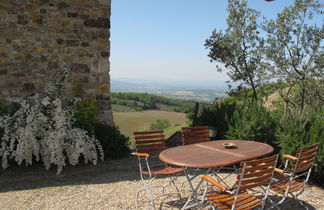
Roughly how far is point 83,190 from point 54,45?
2.80 metres

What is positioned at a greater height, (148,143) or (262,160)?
(262,160)

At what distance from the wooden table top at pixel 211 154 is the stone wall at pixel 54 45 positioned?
2.75 meters

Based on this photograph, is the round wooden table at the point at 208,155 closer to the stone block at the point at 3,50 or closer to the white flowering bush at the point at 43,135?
the white flowering bush at the point at 43,135

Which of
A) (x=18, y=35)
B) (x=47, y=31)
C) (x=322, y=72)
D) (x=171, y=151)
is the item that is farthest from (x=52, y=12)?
(x=322, y=72)

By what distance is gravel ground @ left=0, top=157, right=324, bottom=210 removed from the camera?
3568 mm

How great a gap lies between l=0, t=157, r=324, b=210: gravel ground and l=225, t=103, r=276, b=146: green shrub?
3.75 ft

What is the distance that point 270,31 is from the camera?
707cm

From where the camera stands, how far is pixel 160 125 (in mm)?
11922

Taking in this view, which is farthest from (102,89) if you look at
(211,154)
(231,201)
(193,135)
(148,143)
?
(231,201)

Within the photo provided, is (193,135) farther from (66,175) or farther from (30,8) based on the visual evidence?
(30,8)

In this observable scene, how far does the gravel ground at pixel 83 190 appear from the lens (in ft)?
11.7

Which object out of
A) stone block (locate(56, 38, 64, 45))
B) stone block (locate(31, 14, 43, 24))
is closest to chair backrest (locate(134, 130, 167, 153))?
stone block (locate(56, 38, 64, 45))

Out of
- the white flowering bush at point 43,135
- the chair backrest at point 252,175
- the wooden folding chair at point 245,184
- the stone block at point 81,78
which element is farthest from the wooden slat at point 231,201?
the stone block at point 81,78

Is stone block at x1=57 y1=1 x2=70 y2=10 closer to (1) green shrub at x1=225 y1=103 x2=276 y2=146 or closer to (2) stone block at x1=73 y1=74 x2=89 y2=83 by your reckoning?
(2) stone block at x1=73 y1=74 x2=89 y2=83
